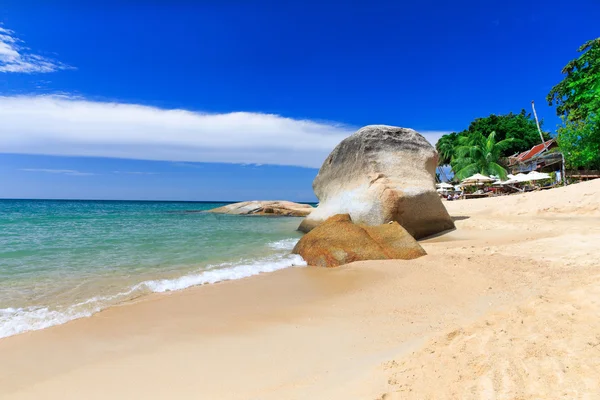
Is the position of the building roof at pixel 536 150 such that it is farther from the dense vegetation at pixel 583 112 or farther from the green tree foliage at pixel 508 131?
the dense vegetation at pixel 583 112

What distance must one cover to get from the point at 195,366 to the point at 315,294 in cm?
243

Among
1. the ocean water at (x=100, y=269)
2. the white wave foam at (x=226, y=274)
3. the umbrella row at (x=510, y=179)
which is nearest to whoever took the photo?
the ocean water at (x=100, y=269)

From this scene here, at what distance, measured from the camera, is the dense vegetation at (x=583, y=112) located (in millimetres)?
20094

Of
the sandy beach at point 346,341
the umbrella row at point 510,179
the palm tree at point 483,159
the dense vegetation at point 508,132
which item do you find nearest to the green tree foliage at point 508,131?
the dense vegetation at point 508,132

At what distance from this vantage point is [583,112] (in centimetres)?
2230

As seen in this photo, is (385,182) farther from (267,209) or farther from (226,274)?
(267,209)

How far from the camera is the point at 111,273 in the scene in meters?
6.88

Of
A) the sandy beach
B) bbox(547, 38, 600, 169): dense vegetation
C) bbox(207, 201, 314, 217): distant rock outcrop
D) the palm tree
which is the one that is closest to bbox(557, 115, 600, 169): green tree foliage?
bbox(547, 38, 600, 169): dense vegetation

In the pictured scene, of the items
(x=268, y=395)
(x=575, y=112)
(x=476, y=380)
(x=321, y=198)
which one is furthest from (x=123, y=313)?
(x=575, y=112)

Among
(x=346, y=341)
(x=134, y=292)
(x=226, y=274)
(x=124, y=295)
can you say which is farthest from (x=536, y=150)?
(x=124, y=295)

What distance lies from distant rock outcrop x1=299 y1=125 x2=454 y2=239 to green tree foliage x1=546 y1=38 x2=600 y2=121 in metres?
14.7

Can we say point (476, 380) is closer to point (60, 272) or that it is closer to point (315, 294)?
point (315, 294)

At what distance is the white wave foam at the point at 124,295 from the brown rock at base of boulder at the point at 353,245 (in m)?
0.40

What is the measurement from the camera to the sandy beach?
228 cm
